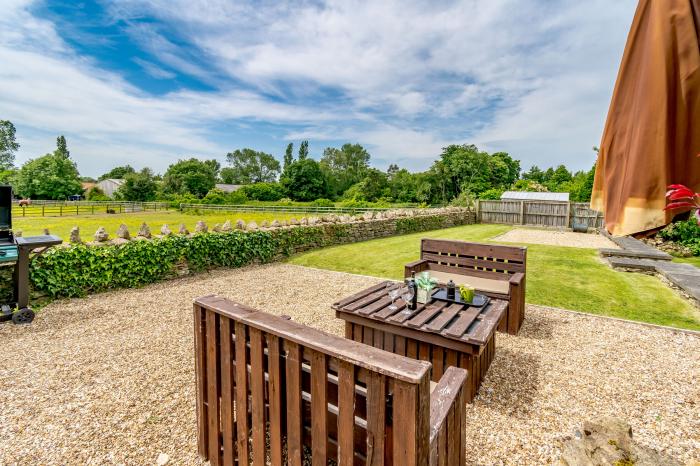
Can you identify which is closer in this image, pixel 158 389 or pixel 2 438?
pixel 2 438

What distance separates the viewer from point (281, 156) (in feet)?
229

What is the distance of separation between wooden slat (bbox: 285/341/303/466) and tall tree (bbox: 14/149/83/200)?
54409 mm

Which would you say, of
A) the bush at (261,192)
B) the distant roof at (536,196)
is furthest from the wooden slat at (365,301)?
the bush at (261,192)

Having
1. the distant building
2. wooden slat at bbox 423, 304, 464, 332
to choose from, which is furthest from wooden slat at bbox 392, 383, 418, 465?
the distant building

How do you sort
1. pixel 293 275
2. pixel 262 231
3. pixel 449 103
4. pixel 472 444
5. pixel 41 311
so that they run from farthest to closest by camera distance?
pixel 449 103 < pixel 262 231 < pixel 293 275 < pixel 41 311 < pixel 472 444

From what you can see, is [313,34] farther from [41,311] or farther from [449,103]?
[449,103]

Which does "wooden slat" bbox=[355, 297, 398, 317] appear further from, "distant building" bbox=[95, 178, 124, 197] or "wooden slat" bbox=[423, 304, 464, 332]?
"distant building" bbox=[95, 178, 124, 197]

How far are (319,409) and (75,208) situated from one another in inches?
1375

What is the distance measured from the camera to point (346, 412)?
119 cm

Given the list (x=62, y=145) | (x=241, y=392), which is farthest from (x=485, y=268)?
(x=62, y=145)

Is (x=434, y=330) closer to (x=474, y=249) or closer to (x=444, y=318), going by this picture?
(x=444, y=318)

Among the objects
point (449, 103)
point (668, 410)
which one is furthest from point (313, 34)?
point (449, 103)

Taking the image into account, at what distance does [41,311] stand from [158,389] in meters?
3.45

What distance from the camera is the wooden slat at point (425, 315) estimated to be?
2.96 metres
